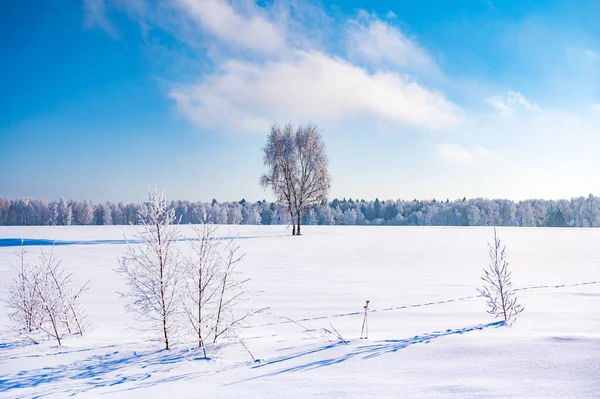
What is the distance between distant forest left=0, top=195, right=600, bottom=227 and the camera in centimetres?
8694

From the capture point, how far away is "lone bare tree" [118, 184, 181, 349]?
17.1ft

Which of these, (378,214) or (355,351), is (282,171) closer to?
(355,351)

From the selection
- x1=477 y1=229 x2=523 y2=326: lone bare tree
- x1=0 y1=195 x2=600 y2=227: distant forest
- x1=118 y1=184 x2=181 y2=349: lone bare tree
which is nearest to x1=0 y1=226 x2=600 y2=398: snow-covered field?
x1=477 y1=229 x2=523 y2=326: lone bare tree

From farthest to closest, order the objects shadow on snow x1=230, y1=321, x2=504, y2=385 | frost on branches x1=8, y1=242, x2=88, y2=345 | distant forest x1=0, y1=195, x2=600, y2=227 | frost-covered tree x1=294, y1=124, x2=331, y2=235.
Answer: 1. distant forest x1=0, y1=195, x2=600, y2=227
2. frost-covered tree x1=294, y1=124, x2=331, y2=235
3. frost on branches x1=8, y1=242, x2=88, y2=345
4. shadow on snow x1=230, y1=321, x2=504, y2=385

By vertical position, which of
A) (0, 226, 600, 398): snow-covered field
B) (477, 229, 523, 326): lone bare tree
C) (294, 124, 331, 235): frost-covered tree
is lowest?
(0, 226, 600, 398): snow-covered field

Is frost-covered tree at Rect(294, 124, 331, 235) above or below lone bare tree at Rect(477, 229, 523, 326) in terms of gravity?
above

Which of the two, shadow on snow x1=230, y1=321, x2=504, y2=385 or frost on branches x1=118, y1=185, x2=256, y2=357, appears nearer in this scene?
shadow on snow x1=230, y1=321, x2=504, y2=385

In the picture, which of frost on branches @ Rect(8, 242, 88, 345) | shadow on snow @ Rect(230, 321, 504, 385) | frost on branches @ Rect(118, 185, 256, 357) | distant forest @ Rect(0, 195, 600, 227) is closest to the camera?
shadow on snow @ Rect(230, 321, 504, 385)

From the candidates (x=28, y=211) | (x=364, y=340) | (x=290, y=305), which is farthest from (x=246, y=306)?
(x=28, y=211)

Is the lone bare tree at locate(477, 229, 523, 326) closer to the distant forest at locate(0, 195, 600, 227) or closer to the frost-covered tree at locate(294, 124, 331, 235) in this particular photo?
the frost-covered tree at locate(294, 124, 331, 235)

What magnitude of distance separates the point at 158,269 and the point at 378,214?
112050 mm

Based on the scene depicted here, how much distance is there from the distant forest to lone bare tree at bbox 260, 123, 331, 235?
150 feet

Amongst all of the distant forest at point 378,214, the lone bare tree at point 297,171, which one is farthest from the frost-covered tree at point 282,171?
the distant forest at point 378,214

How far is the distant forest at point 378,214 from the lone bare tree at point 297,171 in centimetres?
4583
